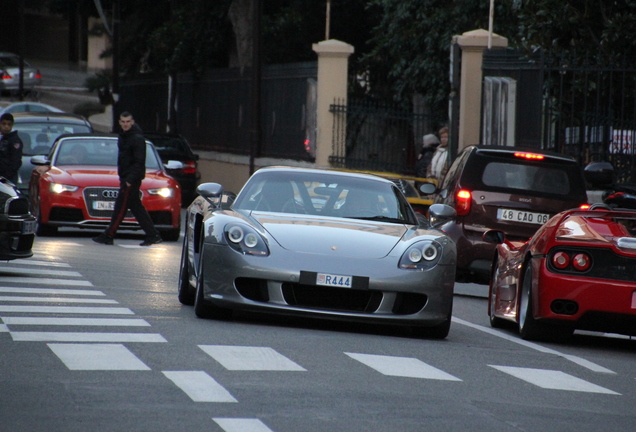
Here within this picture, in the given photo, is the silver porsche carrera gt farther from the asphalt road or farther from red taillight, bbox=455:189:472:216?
red taillight, bbox=455:189:472:216

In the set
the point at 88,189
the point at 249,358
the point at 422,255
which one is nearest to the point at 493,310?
the point at 422,255

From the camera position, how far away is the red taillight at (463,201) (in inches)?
577

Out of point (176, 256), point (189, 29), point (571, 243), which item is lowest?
point (176, 256)

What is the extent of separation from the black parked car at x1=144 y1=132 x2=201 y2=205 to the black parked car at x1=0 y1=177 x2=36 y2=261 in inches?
568

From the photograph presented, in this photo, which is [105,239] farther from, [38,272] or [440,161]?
[440,161]

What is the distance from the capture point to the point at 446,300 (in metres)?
9.97

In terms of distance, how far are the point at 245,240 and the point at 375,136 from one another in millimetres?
17583

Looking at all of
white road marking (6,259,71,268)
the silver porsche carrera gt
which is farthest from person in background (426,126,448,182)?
the silver porsche carrera gt

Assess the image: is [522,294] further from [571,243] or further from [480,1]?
[480,1]

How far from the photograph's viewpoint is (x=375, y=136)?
89.6 ft

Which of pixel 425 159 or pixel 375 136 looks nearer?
pixel 425 159

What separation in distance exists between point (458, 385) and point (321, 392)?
939 millimetres

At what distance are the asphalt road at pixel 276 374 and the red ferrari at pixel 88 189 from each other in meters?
7.23

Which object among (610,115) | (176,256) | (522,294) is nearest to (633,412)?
(522,294)
